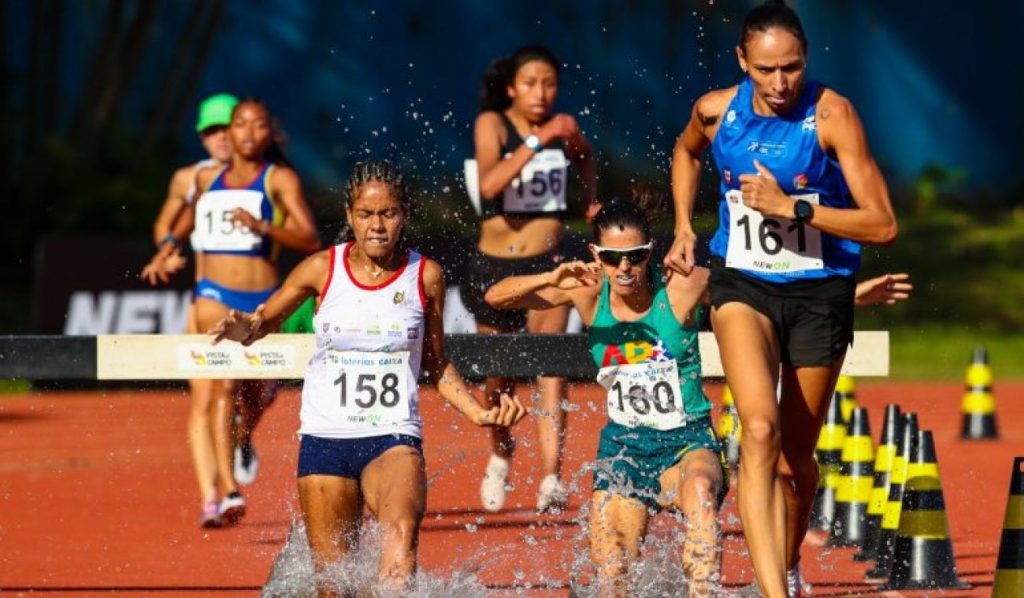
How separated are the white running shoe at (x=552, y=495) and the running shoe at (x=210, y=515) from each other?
1743 millimetres

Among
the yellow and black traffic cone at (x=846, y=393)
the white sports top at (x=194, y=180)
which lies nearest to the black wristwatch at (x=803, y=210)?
the yellow and black traffic cone at (x=846, y=393)

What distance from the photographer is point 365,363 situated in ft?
24.3

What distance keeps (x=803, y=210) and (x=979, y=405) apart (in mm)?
8599

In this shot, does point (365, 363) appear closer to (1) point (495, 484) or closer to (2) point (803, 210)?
(2) point (803, 210)

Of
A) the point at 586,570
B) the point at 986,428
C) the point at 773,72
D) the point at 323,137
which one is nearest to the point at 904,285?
the point at 773,72

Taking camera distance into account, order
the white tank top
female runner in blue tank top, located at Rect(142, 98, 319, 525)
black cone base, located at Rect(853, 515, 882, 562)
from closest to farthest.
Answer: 1. the white tank top
2. black cone base, located at Rect(853, 515, 882, 562)
3. female runner in blue tank top, located at Rect(142, 98, 319, 525)

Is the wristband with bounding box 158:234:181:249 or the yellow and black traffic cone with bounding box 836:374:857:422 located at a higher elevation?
the wristband with bounding box 158:234:181:249

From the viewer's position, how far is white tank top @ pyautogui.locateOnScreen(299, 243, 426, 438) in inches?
290

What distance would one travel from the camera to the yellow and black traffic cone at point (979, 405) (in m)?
15.2

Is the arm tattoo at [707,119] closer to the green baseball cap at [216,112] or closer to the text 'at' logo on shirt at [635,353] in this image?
the text 'at' logo on shirt at [635,353]

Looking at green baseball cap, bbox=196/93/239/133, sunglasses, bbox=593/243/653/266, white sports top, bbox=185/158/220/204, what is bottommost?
sunglasses, bbox=593/243/653/266

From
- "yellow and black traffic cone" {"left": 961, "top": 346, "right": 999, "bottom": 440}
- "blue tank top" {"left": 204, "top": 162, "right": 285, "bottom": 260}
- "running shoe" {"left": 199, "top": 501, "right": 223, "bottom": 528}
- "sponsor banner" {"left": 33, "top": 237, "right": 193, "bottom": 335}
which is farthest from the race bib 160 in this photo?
"sponsor banner" {"left": 33, "top": 237, "right": 193, "bottom": 335}

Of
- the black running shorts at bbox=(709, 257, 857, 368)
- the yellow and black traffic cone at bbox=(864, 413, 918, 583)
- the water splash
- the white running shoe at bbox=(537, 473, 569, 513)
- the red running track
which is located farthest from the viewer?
the white running shoe at bbox=(537, 473, 569, 513)

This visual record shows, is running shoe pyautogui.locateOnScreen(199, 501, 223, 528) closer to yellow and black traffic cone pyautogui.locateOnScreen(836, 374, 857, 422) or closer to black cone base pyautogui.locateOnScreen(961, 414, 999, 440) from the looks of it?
yellow and black traffic cone pyautogui.locateOnScreen(836, 374, 857, 422)
